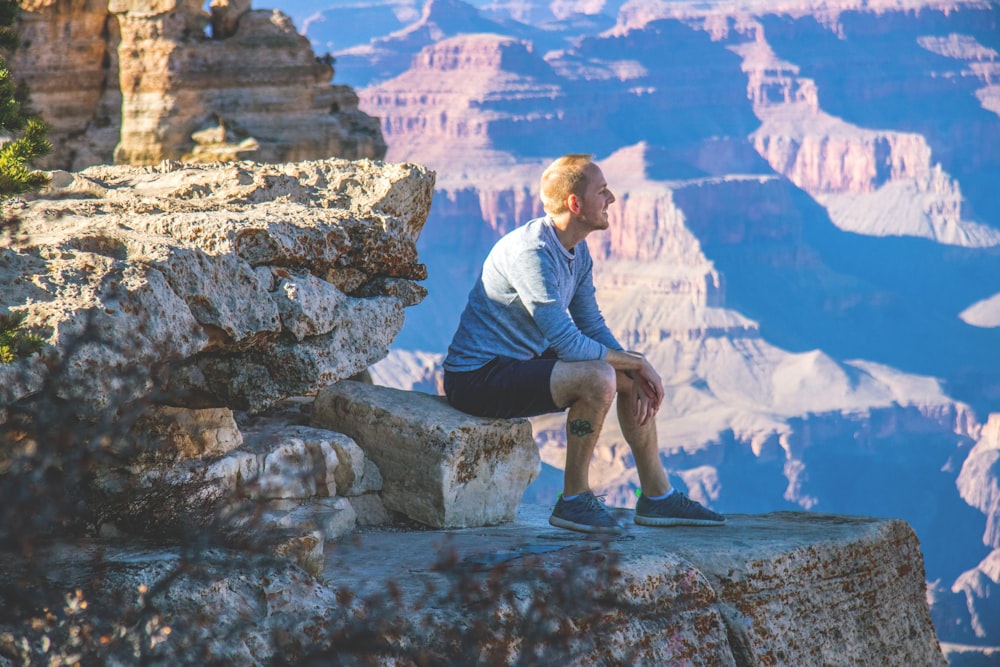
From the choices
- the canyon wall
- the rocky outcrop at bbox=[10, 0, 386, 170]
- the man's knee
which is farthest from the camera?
the canyon wall

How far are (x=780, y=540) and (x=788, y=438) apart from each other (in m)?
69.3

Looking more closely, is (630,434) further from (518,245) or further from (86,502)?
(86,502)

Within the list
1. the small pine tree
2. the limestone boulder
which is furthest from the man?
the small pine tree

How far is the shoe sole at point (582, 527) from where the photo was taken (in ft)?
13.3

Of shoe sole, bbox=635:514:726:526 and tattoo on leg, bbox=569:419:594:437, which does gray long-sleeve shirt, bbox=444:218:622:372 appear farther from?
shoe sole, bbox=635:514:726:526

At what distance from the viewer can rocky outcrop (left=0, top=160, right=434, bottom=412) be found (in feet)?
10.2

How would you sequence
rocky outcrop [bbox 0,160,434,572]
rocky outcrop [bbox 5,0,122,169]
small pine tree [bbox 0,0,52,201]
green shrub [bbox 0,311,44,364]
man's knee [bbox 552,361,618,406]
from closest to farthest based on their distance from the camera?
green shrub [bbox 0,311,44,364]
small pine tree [bbox 0,0,52,201]
rocky outcrop [bbox 0,160,434,572]
man's knee [bbox 552,361,618,406]
rocky outcrop [bbox 5,0,122,169]

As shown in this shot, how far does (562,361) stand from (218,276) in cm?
129

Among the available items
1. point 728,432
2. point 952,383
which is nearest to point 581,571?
point 728,432

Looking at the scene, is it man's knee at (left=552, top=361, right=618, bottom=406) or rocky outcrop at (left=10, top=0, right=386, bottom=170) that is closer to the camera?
man's knee at (left=552, top=361, right=618, bottom=406)

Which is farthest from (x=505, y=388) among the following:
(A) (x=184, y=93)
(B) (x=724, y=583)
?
(A) (x=184, y=93)

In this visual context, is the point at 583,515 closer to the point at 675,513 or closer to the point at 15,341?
the point at 675,513

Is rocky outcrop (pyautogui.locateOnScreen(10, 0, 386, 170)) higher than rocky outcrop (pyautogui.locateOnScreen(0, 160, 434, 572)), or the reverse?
rocky outcrop (pyautogui.locateOnScreen(10, 0, 386, 170))

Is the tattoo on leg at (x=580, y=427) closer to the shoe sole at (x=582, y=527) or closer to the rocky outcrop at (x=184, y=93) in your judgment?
the shoe sole at (x=582, y=527)
